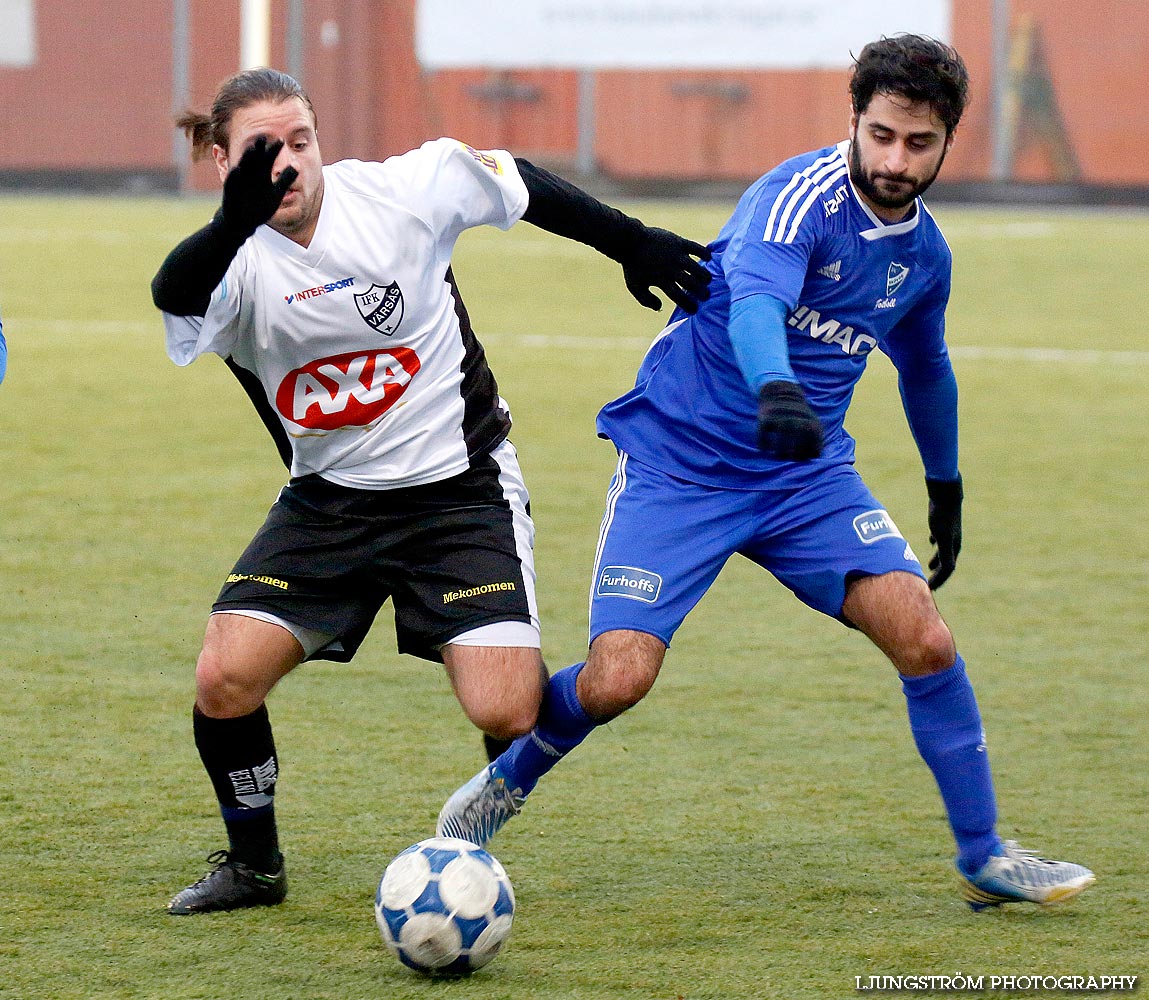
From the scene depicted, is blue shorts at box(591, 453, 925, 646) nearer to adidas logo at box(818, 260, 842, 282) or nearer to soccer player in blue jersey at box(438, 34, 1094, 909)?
soccer player in blue jersey at box(438, 34, 1094, 909)

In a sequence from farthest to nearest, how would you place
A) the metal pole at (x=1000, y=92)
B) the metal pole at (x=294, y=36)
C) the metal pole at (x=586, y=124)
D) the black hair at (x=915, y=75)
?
the metal pole at (x=294, y=36)
the metal pole at (x=586, y=124)
the metal pole at (x=1000, y=92)
the black hair at (x=915, y=75)

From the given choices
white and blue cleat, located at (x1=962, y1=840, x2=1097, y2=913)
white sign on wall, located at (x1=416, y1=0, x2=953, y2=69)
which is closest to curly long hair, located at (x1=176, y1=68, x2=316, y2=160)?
white and blue cleat, located at (x1=962, y1=840, x2=1097, y2=913)

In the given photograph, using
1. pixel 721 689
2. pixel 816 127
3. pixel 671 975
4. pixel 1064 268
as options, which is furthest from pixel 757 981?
pixel 816 127

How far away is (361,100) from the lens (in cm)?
2512

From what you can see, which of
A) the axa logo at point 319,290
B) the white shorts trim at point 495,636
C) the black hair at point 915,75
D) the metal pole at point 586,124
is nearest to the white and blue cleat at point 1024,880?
the white shorts trim at point 495,636

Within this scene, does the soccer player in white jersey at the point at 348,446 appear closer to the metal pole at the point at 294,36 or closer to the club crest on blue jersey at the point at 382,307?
the club crest on blue jersey at the point at 382,307

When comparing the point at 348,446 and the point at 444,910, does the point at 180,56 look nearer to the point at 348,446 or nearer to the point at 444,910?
the point at 348,446

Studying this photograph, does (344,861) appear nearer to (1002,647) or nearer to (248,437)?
(1002,647)

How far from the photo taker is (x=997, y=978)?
331cm

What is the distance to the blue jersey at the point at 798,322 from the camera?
3801 mm

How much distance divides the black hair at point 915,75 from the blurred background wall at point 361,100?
19.2m

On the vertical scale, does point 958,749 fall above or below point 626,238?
below

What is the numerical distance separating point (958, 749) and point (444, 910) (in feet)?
3.70

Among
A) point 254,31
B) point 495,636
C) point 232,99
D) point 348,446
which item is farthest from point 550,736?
point 254,31
